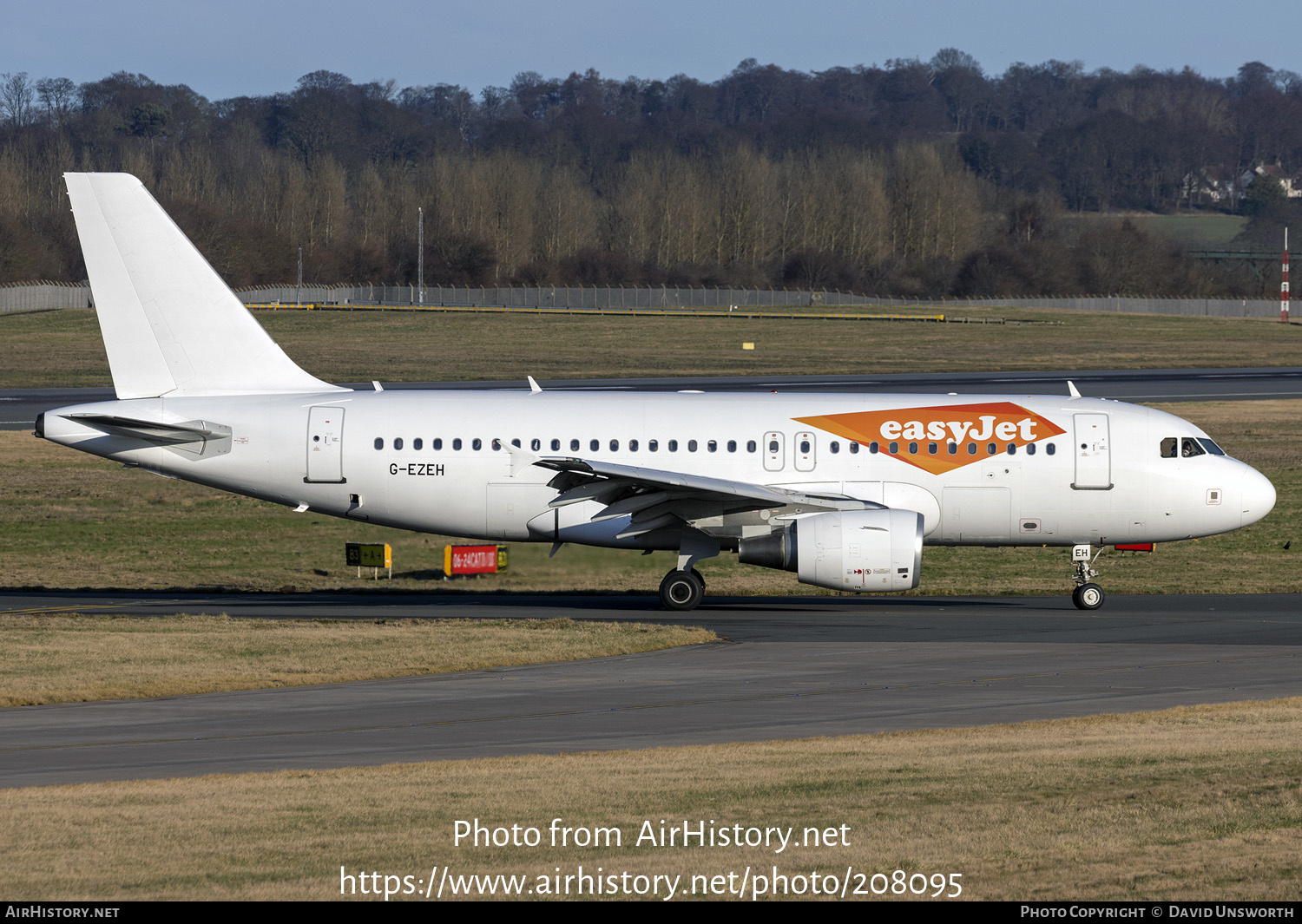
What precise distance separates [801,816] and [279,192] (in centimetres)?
18192

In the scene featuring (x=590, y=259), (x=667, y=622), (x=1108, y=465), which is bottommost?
(x=667, y=622)

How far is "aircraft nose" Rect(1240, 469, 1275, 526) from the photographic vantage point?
29453mm

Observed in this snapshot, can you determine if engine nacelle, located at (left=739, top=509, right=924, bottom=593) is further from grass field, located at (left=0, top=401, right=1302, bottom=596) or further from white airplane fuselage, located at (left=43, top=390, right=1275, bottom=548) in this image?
grass field, located at (left=0, top=401, right=1302, bottom=596)

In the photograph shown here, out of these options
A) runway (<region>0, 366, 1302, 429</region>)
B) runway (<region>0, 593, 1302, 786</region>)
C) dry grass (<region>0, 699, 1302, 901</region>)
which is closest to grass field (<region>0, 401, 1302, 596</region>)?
runway (<region>0, 593, 1302, 786</region>)

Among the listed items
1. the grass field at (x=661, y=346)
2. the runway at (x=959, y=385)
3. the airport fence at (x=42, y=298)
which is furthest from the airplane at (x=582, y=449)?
the airport fence at (x=42, y=298)

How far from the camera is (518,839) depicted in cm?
1202

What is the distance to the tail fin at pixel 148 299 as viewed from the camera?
29359mm

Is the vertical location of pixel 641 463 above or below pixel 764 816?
above

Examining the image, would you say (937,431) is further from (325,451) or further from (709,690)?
(325,451)

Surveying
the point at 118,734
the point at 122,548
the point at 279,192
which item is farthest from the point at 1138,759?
the point at 279,192

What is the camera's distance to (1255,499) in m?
29.5

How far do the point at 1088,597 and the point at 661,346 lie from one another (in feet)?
228

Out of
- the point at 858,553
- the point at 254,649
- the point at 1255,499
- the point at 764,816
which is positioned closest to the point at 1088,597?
the point at 1255,499
